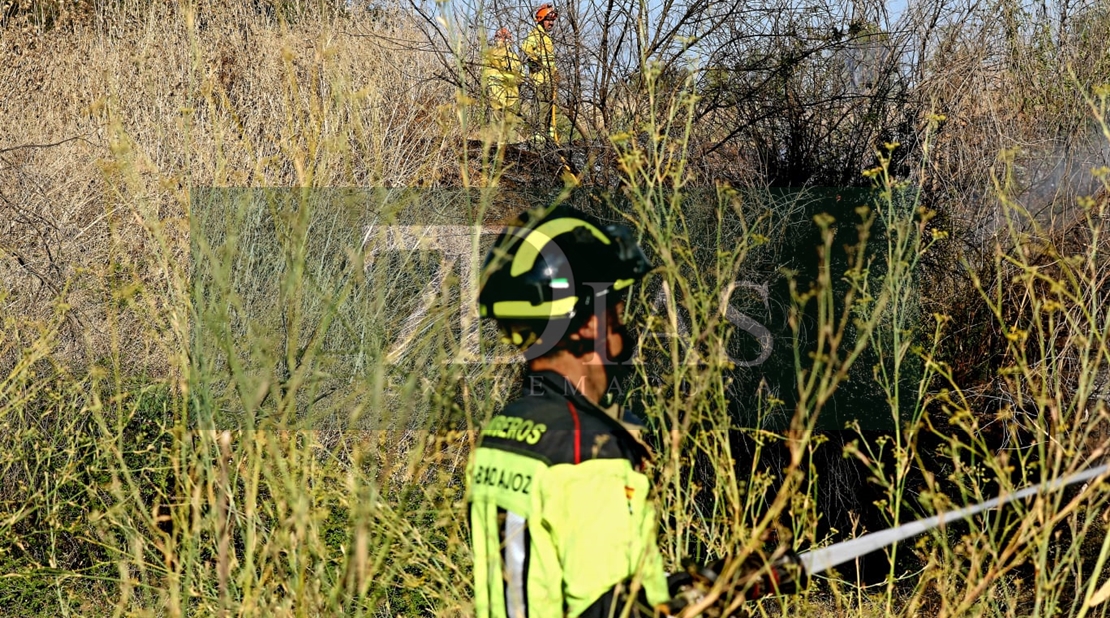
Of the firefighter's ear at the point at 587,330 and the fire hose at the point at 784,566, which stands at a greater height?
the firefighter's ear at the point at 587,330

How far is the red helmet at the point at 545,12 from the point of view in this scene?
7.25 m

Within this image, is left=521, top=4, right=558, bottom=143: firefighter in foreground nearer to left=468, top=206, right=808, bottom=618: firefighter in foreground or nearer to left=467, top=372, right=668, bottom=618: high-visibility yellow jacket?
left=468, top=206, right=808, bottom=618: firefighter in foreground

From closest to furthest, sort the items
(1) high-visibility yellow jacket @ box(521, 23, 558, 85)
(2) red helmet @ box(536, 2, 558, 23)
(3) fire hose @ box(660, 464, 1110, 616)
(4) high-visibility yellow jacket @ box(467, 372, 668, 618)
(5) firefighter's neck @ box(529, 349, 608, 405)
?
(4) high-visibility yellow jacket @ box(467, 372, 668, 618), (3) fire hose @ box(660, 464, 1110, 616), (5) firefighter's neck @ box(529, 349, 608, 405), (1) high-visibility yellow jacket @ box(521, 23, 558, 85), (2) red helmet @ box(536, 2, 558, 23)

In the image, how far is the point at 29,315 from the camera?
22.6 feet

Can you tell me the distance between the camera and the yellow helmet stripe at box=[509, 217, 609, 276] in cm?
218

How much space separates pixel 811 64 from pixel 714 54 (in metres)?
0.75

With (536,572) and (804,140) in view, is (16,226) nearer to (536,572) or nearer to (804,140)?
(804,140)

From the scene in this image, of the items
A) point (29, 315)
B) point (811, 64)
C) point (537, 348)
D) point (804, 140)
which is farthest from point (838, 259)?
point (537, 348)

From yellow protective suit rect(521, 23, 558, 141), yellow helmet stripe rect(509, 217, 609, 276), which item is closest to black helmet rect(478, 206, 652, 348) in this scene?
yellow helmet stripe rect(509, 217, 609, 276)

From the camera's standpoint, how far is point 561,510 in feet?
6.49

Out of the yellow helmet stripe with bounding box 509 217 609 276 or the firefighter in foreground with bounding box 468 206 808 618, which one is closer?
the firefighter in foreground with bounding box 468 206 808 618

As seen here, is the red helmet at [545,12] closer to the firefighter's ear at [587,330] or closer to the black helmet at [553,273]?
the black helmet at [553,273]

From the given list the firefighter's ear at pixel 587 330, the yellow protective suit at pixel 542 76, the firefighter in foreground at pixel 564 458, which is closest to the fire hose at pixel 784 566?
the firefighter in foreground at pixel 564 458

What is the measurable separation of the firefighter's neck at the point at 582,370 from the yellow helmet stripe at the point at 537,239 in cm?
19
